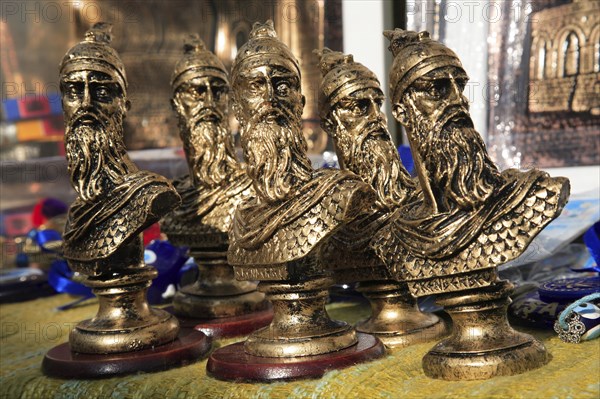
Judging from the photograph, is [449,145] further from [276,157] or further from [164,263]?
[164,263]

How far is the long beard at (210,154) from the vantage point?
160 cm

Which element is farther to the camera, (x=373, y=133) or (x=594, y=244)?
(x=594, y=244)

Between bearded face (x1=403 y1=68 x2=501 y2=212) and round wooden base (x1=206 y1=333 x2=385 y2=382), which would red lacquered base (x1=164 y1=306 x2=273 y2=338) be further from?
bearded face (x1=403 y1=68 x2=501 y2=212)

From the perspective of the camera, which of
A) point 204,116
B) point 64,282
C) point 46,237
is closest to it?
point 204,116

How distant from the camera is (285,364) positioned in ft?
3.81

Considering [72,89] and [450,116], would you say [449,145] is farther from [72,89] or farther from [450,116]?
[72,89]

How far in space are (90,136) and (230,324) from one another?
0.39m

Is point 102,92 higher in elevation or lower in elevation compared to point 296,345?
higher

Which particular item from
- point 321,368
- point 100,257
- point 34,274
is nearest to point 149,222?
point 100,257

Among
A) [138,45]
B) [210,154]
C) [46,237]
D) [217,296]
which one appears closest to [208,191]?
[210,154]

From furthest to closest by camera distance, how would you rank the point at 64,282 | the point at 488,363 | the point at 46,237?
the point at 46,237
the point at 64,282
the point at 488,363

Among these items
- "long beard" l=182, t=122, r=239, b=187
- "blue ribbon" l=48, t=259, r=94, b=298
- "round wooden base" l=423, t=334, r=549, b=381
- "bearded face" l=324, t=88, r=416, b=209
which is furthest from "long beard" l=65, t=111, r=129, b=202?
"blue ribbon" l=48, t=259, r=94, b=298

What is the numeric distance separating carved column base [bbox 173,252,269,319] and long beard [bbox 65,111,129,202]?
29cm

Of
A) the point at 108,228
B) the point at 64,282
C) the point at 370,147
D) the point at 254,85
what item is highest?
the point at 254,85
